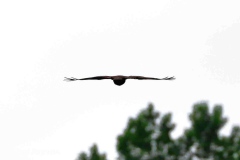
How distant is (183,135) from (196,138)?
1.25m

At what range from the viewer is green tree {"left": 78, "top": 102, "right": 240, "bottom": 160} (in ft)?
178

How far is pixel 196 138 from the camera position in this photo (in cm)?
5575

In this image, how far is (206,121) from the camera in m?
54.5

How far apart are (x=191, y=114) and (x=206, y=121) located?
1183 mm

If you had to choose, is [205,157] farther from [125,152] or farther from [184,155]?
[125,152]

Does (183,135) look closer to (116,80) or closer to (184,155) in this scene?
(184,155)

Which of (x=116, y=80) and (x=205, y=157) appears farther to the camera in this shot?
(x=205, y=157)

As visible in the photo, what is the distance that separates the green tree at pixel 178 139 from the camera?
178ft

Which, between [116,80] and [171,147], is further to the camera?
[171,147]

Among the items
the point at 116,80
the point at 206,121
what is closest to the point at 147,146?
the point at 206,121

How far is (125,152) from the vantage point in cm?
5456

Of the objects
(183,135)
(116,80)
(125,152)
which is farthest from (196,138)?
(116,80)

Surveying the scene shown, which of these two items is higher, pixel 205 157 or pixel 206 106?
A: pixel 206 106

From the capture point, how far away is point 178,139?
56.4 meters
